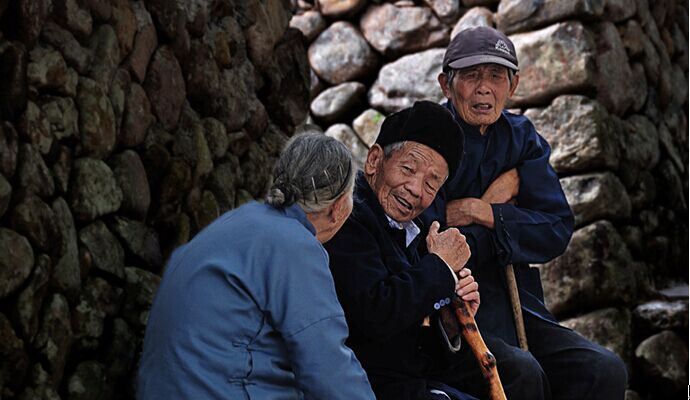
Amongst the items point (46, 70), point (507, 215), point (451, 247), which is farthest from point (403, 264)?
point (46, 70)

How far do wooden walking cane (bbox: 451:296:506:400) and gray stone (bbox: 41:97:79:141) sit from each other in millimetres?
986

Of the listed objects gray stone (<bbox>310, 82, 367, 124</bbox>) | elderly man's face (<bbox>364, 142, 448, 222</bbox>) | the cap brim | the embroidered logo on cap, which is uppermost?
the embroidered logo on cap

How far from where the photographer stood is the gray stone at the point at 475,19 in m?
5.32

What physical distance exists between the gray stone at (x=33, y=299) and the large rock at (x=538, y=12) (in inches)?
143

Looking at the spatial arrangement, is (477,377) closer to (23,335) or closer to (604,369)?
(604,369)

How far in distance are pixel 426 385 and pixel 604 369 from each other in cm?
55

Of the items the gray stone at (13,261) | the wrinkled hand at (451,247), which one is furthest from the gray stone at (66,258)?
the wrinkled hand at (451,247)

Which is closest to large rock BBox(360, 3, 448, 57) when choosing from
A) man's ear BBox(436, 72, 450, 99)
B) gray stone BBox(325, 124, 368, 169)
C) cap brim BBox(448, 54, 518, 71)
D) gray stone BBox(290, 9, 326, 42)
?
gray stone BBox(290, 9, 326, 42)

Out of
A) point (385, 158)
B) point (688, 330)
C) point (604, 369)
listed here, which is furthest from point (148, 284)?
point (688, 330)

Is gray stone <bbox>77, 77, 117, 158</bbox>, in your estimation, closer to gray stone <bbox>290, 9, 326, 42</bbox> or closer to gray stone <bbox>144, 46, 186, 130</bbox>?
gray stone <bbox>144, 46, 186, 130</bbox>

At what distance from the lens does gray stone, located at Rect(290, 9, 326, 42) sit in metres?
5.85

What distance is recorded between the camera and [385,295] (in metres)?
2.09

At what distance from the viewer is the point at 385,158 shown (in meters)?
2.30

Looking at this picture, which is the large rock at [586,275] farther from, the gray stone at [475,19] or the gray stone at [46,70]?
the gray stone at [46,70]
